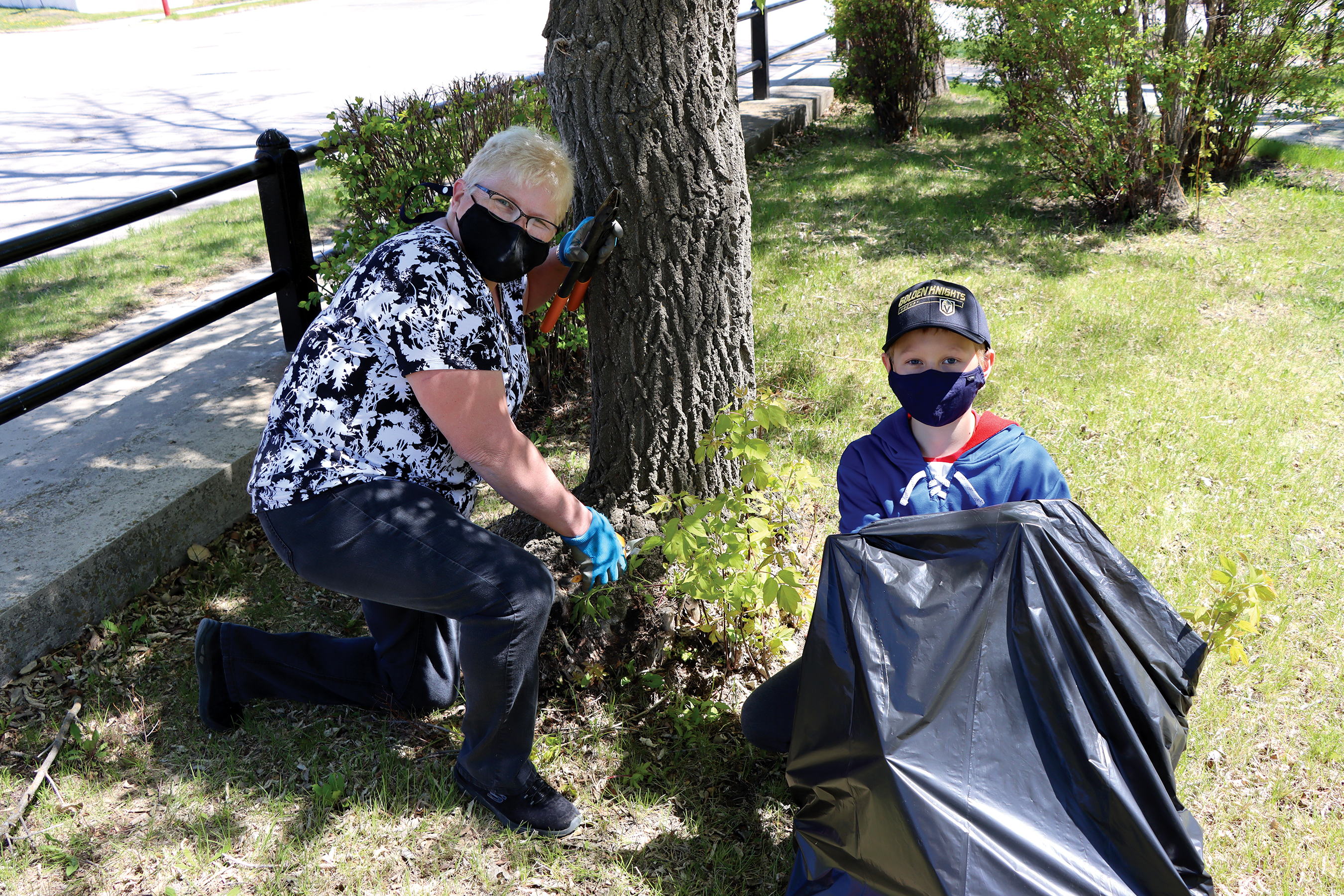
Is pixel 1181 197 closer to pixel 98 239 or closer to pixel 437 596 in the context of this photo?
pixel 437 596

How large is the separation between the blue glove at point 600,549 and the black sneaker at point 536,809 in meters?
0.54

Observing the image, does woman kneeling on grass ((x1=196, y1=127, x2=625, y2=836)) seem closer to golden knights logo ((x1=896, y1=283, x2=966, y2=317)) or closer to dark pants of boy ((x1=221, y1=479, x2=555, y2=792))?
dark pants of boy ((x1=221, y1=479, x2=555, y2=792))

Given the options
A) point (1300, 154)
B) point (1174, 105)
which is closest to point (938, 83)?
point (1300, 154)

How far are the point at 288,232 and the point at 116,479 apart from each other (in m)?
1.35

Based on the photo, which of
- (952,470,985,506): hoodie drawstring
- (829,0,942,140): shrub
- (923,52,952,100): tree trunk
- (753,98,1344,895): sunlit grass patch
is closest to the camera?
(952,470,985,506): hoodie drawstring

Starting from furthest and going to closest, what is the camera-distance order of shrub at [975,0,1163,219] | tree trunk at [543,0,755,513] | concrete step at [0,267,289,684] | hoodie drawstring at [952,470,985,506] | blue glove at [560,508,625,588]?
shrub at [975,0,1163,219] < concrete step at [0,267,289,684] < tree trunk at [543,0,755,513] < blue glove at [560,508,625,588] < hoodie drawstring at [952,470,985,506]

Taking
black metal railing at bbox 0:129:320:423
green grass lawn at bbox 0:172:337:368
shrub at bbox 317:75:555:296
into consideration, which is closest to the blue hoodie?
shrub at bbox 317:75:555:296

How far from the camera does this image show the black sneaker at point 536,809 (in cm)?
231

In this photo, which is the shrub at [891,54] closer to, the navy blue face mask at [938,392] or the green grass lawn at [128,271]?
the green grass lawn at [128,271]

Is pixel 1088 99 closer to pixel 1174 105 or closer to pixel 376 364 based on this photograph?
pixel 1174 105

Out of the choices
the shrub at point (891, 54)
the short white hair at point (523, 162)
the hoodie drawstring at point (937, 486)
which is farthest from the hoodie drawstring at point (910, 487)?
the shrub at point (891, 54)

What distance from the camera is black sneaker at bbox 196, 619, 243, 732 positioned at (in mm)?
2547

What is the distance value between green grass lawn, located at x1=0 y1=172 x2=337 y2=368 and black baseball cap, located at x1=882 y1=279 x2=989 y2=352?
4764 millimetres

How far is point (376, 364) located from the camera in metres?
2.12
